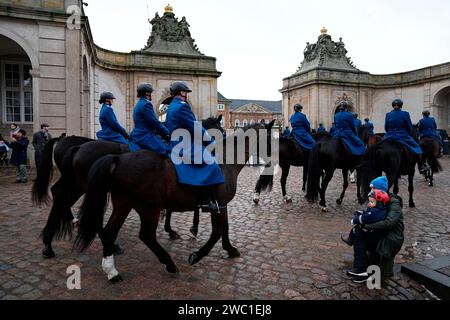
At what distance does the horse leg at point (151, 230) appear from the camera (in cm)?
376

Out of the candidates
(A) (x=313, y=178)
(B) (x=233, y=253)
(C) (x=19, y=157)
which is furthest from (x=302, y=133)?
(C) (x=19, y=157)

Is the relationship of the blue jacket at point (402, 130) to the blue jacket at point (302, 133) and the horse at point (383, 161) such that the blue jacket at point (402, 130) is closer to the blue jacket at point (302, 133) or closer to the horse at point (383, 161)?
the horse at point (383, 161)

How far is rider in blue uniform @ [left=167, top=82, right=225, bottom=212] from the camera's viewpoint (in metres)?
3.94

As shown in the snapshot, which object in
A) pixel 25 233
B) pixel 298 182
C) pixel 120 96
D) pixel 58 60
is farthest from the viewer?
pixel 120 96

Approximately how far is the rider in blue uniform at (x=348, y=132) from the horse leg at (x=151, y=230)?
544 cm

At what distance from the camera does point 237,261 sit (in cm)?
435

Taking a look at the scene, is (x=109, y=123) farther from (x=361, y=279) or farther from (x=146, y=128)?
(x=361, y=279)
